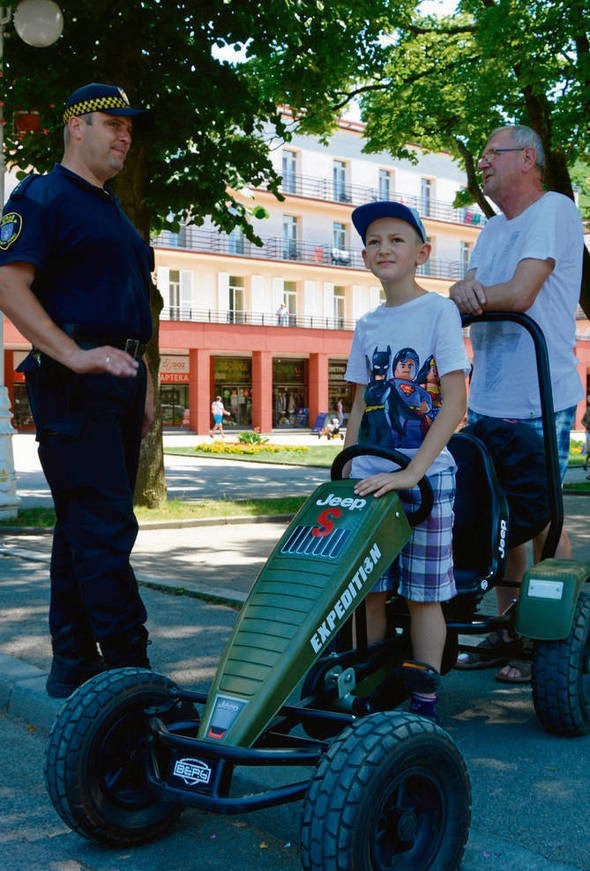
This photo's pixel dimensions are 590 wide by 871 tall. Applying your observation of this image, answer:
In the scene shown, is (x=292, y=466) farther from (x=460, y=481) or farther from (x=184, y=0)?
(x=460, y=481)

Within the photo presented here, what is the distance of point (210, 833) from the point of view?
277 centimetres

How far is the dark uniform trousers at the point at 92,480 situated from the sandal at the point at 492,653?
1.32 meters

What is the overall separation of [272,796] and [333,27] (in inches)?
482

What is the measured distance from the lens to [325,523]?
272cm

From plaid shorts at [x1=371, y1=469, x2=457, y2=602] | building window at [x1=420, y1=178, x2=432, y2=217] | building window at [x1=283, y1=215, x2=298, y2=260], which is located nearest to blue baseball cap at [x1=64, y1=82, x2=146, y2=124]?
plaid shorts at [x1=371, y1=469, x2=457, y2=602]

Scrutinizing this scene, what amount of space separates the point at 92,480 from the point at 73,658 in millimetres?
813

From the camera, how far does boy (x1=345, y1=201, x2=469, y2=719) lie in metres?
3.03

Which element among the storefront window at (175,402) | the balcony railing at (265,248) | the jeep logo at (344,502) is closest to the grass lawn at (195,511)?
the jeep logo at (344,502)

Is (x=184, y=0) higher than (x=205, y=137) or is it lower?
higher

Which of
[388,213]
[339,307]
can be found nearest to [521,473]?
[388,213]

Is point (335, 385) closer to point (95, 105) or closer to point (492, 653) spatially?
point (492, 653)

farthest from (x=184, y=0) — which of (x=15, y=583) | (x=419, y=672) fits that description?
(x=419, y=672)

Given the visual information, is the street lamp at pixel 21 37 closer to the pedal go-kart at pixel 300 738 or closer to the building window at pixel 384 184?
the pedal go-kart at pixel 300 738

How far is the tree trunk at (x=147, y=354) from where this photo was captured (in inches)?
435
